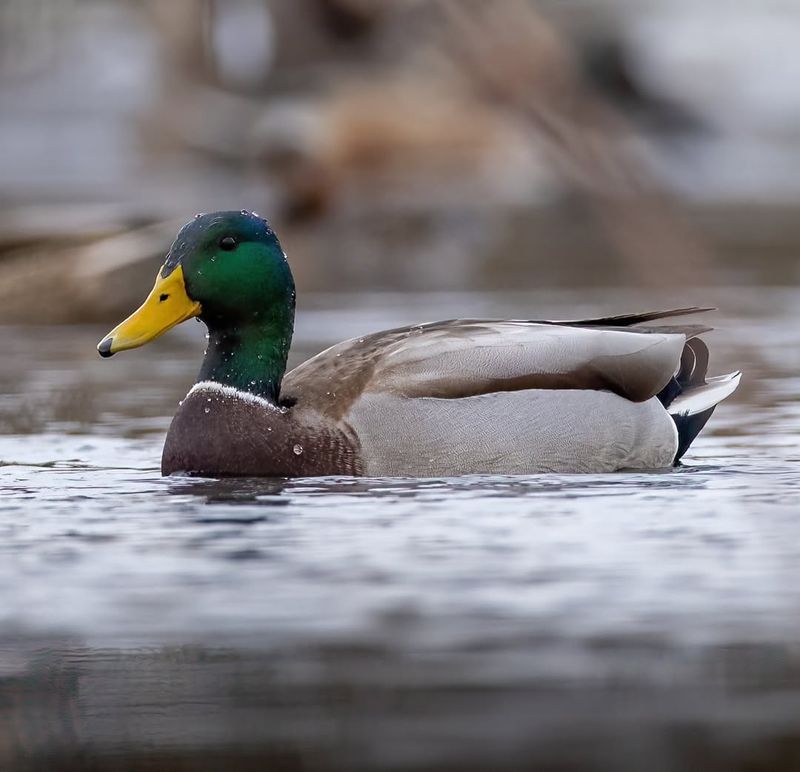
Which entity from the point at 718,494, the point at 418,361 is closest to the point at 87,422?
the point at 418,361

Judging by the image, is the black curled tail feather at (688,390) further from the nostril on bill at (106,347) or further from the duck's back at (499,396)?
the nostril on bill at (106,347)

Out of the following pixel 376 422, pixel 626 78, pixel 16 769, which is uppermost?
pixel 626 78

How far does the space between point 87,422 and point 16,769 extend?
4.63m

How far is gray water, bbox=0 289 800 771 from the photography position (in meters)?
3.62

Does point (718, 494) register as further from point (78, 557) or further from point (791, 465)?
point (78, 557)

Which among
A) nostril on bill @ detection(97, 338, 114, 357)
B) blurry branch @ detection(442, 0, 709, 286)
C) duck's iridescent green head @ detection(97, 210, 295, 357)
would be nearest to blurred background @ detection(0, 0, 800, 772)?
blurry branch @ detection(442, 0, 709, 286)

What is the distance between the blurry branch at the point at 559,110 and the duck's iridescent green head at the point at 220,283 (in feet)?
15.0

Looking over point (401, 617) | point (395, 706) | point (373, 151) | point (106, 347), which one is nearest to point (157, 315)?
point (106, 347)

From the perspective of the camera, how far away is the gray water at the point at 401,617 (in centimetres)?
362

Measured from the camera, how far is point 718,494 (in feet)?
19.9

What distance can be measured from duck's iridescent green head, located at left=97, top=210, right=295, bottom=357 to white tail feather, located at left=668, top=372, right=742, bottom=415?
1.39m

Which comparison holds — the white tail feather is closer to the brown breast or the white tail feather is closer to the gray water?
the gray water

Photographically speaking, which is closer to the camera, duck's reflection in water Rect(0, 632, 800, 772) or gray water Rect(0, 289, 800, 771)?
duck's reflection in water Rect(0, 632, 800, 772)

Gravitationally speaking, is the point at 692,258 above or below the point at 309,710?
above
